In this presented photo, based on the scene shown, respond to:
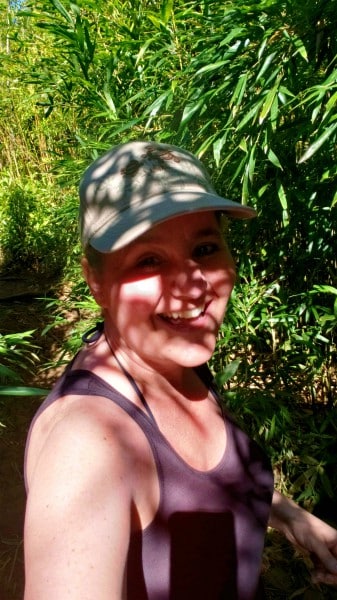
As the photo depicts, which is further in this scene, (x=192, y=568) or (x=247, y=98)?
(x=247, y=98)

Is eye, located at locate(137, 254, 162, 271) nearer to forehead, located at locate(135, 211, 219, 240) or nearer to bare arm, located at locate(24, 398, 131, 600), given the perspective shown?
forehead, located at locate(135, 211, 219, 240)

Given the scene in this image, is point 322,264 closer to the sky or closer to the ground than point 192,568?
closer to the ground

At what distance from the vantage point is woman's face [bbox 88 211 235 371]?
773 millimetres

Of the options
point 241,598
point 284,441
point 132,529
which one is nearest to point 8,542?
point 284,441

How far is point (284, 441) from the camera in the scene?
1946mm

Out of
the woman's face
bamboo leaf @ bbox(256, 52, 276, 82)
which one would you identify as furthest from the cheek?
bamboo leaf @ bbox(256, 52, 276, 82)

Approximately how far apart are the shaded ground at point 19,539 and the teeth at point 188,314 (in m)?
1.48

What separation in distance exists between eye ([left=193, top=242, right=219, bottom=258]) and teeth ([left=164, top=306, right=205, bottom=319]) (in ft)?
0.30

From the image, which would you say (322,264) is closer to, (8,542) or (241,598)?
(241,598)

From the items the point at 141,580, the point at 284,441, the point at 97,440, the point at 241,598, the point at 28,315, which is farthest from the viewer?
the point at 28,315

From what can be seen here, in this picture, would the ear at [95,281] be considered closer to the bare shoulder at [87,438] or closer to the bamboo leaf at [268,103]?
the bare shoulder at [87,438]

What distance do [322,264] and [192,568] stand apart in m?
1.49

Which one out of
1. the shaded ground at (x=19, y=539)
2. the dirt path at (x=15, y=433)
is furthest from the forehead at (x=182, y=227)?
the dirt path at (x=15, y=433)

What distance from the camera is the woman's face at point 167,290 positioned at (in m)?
0.77
